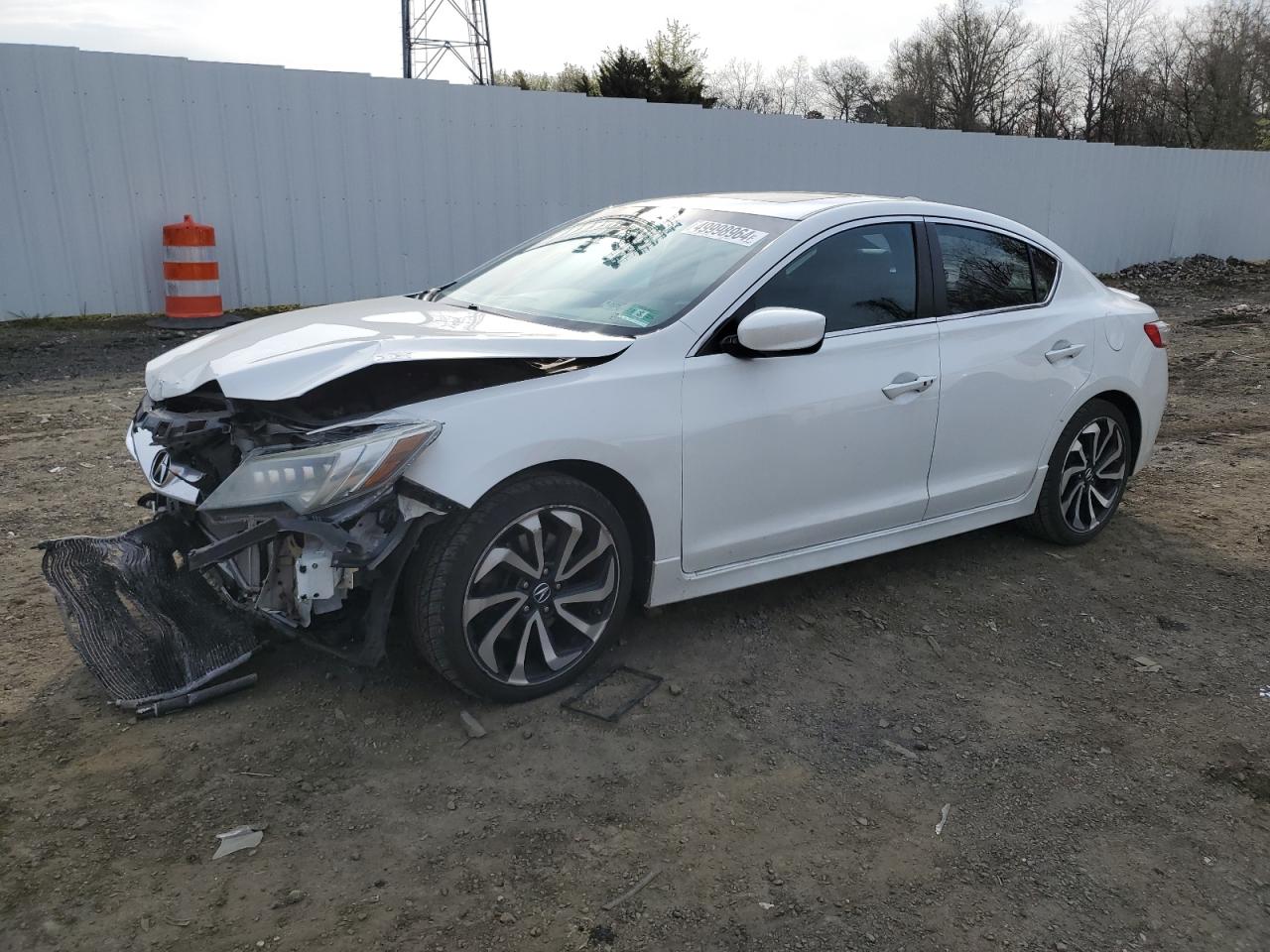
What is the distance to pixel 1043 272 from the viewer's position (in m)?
4.92

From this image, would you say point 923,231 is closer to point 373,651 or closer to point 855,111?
point 373,651

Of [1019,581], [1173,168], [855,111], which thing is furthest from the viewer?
[855,111]

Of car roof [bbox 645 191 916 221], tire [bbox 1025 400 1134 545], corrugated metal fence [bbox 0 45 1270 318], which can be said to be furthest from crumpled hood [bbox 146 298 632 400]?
corrugated metal fence [bbox 0 45 1270 318]

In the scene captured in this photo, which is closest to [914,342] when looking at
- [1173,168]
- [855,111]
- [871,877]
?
[871,877]

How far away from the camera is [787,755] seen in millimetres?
3260

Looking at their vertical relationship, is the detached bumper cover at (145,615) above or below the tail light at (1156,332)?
below

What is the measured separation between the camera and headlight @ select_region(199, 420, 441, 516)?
298 centimetres

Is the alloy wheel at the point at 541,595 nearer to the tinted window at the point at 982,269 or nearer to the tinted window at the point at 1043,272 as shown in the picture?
the tinted window at the point at 982,269

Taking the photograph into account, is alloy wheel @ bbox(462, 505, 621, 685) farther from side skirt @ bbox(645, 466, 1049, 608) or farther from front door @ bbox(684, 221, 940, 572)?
front door @ bbox(684, 221, 940, 572)

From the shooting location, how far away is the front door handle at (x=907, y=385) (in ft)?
13.4

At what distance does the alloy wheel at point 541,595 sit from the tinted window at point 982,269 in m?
2.06

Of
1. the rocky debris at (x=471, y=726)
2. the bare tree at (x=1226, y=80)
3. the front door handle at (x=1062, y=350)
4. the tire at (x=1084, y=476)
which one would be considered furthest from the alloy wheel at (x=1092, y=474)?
the bare tree at (x=1226, y=80)

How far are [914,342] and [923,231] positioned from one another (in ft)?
1.83

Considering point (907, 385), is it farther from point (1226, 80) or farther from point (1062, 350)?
point (1226, 80)
